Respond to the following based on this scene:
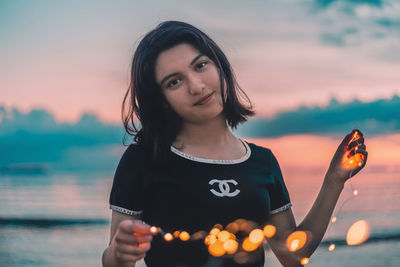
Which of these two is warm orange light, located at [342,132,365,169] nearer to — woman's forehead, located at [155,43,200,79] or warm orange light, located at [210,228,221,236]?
warm orange light, located at [210,228,221,236]

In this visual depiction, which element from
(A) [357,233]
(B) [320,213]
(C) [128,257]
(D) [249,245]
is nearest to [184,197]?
(D) [249,245]

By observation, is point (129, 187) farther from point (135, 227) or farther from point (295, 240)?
point (295, 240)

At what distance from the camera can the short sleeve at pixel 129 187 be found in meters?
1.90

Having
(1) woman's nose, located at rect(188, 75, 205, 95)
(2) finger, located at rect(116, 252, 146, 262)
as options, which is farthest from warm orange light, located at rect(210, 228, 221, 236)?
(1) woman's nose, located at rect(188, 75, 205, 95)

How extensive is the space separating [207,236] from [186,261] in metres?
0.15

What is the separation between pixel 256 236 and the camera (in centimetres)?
200

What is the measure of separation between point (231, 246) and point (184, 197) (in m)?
0.32

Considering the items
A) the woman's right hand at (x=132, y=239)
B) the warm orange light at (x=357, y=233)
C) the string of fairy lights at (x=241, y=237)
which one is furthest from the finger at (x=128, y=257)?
the warm orange light at (x=357, y=233)

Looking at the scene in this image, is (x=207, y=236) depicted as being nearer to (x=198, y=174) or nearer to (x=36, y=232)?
(x=198, y=174)

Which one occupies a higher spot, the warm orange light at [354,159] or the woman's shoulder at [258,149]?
the woman's shoulder at [258,149]

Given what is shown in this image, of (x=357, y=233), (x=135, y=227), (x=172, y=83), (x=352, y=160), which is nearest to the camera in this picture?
(x=135, y=227)

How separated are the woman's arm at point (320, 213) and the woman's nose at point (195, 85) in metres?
0.78

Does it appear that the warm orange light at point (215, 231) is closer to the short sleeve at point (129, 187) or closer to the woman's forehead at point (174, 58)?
the short sleeve at point (129, 187)

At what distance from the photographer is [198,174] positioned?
6.46 feet
